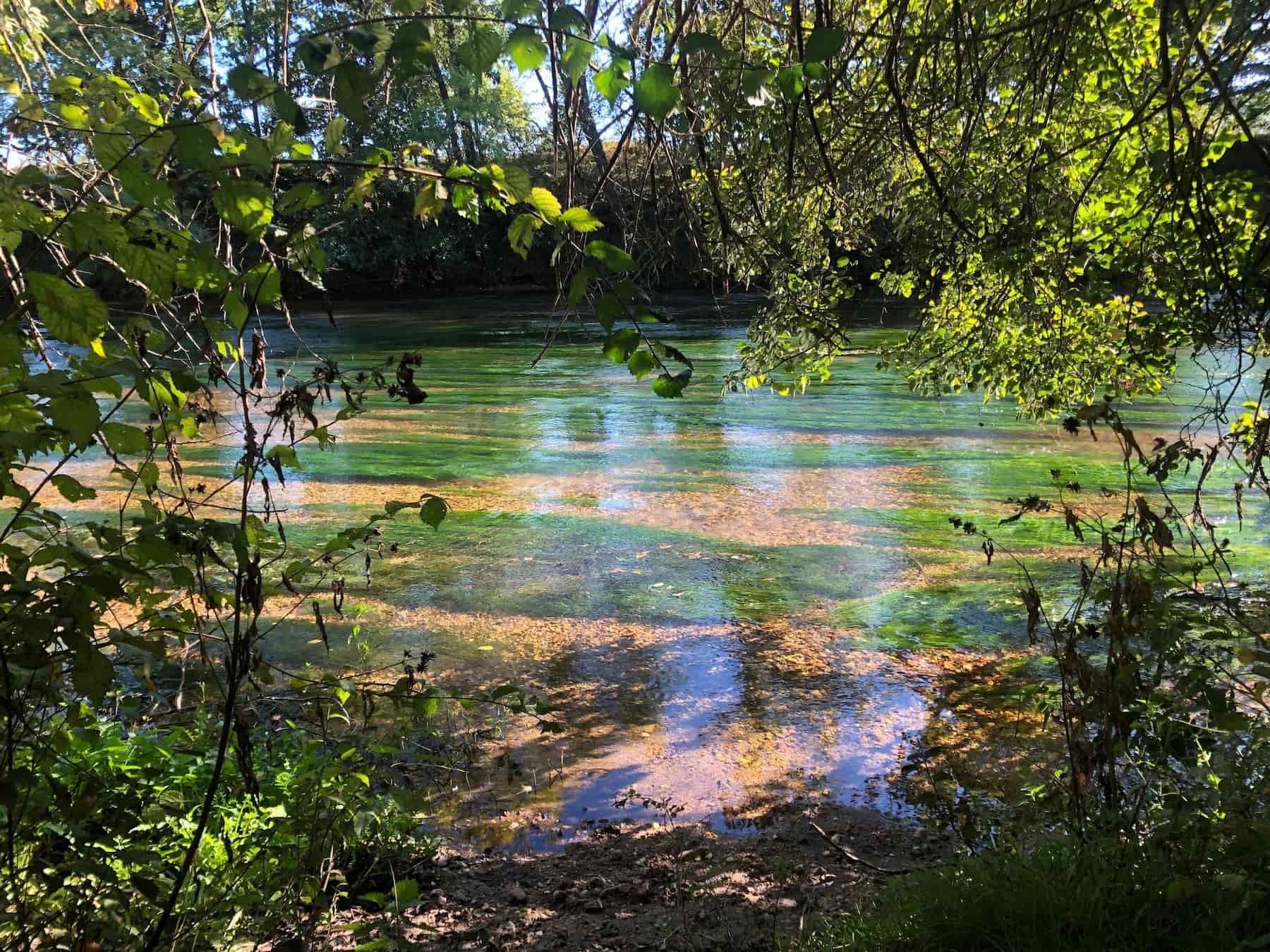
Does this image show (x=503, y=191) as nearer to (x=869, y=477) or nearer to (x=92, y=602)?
(x=92, y=602)

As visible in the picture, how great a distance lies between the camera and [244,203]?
5.04 ft

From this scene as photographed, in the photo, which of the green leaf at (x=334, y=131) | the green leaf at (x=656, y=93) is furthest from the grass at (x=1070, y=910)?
the green leaf at (x=334, y=131)

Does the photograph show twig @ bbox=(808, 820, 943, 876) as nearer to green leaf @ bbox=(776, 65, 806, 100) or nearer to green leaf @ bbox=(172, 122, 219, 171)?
green leaf @ bbox=(776, 65, 806, 100)

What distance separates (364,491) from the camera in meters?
9.13

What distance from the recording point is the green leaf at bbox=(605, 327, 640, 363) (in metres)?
1.66

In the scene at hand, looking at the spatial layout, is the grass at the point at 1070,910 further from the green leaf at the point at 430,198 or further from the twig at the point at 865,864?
the green leaf at the point at 430,198

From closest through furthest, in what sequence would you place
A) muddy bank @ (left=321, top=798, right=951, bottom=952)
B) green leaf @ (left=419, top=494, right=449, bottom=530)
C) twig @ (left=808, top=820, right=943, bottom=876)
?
green leaf @ (left=419, top=494, right=449, bottom=530) → muddy bank @ (left=321, top=798, right=951, bottom=952) → twig @ (left=808, top=820, right=943, bottom=876)

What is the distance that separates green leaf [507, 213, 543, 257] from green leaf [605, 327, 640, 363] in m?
0.25

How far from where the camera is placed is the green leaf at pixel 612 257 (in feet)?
5.09

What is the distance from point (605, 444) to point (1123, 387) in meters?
6.80

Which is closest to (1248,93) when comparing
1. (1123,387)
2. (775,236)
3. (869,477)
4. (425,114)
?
(775,236)

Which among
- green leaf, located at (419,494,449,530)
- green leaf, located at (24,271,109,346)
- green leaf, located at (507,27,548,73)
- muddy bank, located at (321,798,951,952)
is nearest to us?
green leaf, located at (507,27,548,73)

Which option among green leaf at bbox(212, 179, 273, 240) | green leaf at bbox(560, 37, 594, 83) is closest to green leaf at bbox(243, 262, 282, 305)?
green leaf at bbox(212, 179, 273, 240)

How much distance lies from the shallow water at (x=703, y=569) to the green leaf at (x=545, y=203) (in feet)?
5.41
